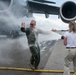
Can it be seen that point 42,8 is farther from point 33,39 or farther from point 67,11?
point 33,39

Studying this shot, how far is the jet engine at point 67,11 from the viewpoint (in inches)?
598

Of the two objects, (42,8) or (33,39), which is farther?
(42,8)

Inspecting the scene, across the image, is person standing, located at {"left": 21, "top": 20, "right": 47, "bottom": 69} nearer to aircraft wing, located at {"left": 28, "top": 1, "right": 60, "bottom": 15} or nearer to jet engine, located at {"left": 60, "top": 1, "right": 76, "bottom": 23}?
jet engine, located at {"left": 60, "top": 1, "right": 76, "bottom": 23}

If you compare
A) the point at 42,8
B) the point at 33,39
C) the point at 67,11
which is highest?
the point at 33,39

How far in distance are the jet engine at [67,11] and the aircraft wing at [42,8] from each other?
8.23 feet

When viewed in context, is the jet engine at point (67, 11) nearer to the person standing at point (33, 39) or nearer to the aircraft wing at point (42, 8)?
the aircraft wing at point (42, 8)

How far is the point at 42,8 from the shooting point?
18.2 m

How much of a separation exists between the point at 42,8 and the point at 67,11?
10.6ft

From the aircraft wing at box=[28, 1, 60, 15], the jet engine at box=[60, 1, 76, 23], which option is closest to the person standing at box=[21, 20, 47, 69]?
the jet engine at box=[60, 1, 76, 23]

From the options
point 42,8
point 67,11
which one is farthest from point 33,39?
point 42,8

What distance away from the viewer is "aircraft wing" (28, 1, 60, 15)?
17859mm

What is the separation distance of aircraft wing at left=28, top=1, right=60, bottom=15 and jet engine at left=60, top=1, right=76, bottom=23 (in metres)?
2.51

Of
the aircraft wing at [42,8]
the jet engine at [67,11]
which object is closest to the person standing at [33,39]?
the jet engine at [67,11]

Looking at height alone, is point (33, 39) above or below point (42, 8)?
above
